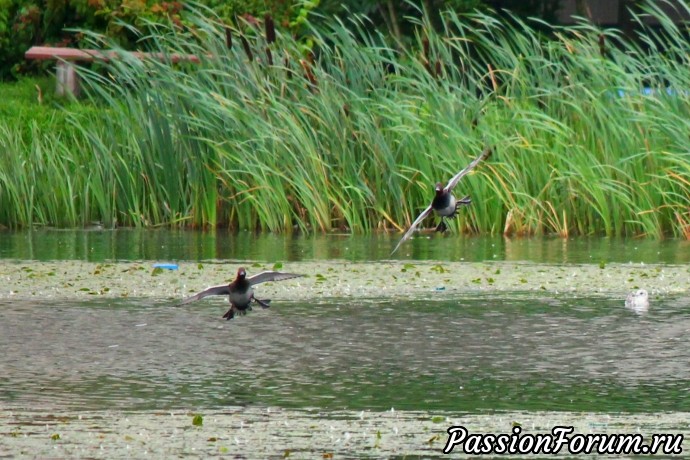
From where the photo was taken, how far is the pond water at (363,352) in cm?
636

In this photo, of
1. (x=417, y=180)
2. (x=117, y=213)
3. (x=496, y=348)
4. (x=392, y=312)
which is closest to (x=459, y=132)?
(x=417, y=180)

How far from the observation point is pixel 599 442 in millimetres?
5590

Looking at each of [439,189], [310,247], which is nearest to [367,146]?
[310,247]

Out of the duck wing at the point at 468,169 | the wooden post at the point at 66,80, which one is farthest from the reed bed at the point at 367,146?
the wooden post at the point at 66,80

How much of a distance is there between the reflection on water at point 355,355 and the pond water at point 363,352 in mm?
10

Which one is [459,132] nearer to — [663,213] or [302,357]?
[663,213]

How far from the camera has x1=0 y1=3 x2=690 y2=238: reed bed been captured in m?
13.9

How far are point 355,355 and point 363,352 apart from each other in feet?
0.32

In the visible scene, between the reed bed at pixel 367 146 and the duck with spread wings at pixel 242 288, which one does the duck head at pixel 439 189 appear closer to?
the duck with spread wings at pixel 242 288

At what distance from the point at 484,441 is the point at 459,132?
27.9ft

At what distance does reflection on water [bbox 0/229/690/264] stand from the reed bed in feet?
1.11

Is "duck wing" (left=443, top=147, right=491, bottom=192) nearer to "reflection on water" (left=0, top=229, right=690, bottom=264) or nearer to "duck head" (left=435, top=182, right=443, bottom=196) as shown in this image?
"duck head" (left=435, top=182, right=443, bottom=196)

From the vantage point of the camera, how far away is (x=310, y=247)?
1309 cm

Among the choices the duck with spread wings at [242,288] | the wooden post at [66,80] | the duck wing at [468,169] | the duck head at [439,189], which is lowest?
the duck with spread wings at [242,288]
